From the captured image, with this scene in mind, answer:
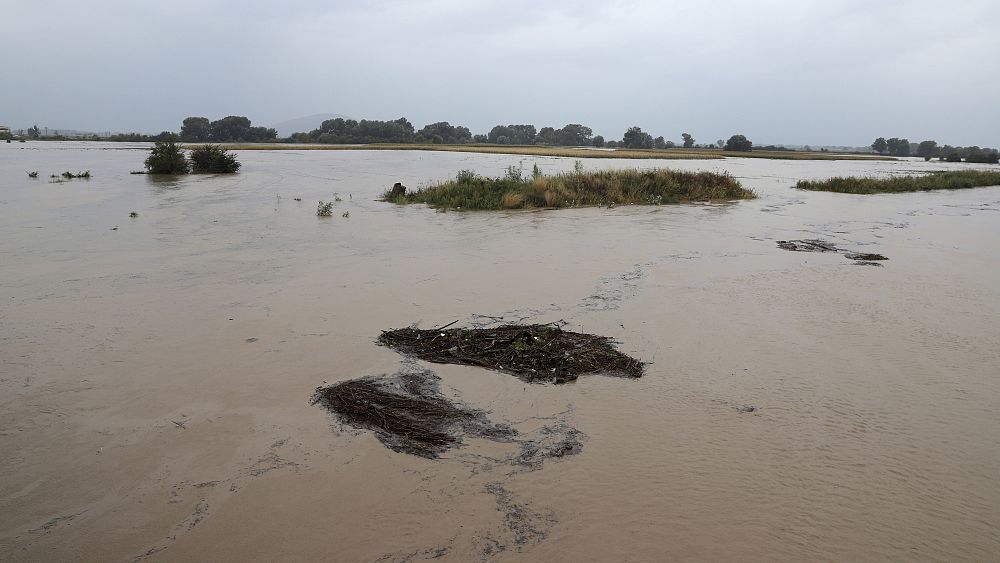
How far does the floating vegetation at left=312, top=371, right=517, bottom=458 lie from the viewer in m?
4.36

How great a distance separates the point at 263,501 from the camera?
362 cm

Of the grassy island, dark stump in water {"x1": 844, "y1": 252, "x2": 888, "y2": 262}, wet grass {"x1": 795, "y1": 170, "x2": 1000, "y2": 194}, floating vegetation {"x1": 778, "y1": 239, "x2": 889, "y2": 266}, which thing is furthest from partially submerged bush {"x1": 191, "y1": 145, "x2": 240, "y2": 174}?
wet grass {"x1": 795, "y1": 170, "x2": 1000, "y2": 194}

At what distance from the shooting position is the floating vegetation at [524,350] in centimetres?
562

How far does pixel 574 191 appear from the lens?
20891mm

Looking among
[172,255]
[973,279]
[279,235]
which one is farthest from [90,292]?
[973,279]

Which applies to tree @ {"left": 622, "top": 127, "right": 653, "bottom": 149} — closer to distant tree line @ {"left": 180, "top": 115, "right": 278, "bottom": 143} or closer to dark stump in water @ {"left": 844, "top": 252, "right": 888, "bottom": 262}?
distant tree line @ {"left": 180, "top": 115, "right": 278, "bottom": 143}

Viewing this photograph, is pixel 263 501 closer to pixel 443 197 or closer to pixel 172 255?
pixel 172 255

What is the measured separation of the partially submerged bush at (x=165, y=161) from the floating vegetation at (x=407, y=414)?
1170 inches

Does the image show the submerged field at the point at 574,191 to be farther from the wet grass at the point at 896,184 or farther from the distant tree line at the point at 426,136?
the distant tree line at the point at 426,136

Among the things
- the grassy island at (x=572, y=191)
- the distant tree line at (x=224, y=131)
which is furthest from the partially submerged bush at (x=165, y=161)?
the distant tree line at (x=224, y=131)

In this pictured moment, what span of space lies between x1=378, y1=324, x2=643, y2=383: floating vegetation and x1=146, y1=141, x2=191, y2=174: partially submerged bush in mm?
28628

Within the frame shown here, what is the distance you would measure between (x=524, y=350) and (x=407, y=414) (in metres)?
1.56

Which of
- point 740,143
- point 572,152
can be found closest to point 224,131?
point 572,152

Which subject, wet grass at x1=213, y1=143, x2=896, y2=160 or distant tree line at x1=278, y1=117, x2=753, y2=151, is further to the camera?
distant tree line at x1=278, y1=117, x2=753, y2=151
